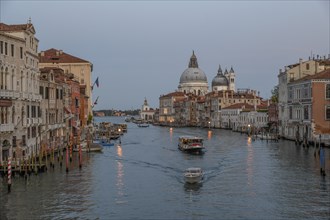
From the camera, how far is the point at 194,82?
15988 cm

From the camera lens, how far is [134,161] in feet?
119

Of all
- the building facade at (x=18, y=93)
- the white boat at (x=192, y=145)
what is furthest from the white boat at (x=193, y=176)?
the white boat at (x=192, y=145)

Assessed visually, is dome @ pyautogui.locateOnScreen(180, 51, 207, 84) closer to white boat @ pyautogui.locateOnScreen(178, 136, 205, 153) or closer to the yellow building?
the yellow building

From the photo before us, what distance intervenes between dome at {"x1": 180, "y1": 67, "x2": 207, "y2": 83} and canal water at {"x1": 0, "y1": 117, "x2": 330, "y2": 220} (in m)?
126

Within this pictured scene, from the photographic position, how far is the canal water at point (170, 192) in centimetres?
1920

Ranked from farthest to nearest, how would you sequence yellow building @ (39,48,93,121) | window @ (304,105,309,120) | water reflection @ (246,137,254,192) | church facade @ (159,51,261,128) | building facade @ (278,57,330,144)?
church facade @ (159,51,261,128) < yellow building @ (39,48,93,121) < window @ (304,105,309,120) < building facade @ (278,57,330,144) < water reflection @ (246,137,254,192)

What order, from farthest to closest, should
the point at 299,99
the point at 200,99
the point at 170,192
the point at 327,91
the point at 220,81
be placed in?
the point at 220,81
the point at 200,99
the point at 299,99
the point at 327,91
the point at 170,192

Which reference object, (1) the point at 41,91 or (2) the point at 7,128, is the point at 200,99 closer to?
(1) the point at 41,91

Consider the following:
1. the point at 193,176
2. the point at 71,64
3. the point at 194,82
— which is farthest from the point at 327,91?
the point at 194,82

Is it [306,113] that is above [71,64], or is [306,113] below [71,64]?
below

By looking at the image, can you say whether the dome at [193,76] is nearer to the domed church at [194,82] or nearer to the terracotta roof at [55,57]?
the domed church at [194,82]

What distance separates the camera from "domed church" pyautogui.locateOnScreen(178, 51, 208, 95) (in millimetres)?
159625

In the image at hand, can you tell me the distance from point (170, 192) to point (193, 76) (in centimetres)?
13796

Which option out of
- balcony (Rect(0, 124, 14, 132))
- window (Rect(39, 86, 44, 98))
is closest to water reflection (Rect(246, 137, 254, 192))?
balcony (Rect(0, 124, 14, 132))
